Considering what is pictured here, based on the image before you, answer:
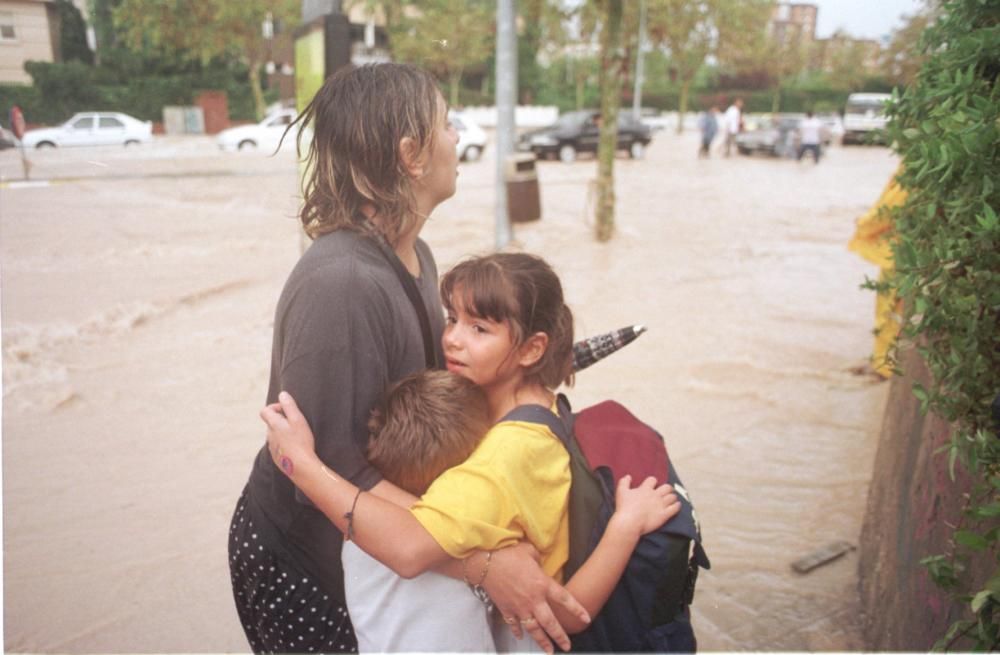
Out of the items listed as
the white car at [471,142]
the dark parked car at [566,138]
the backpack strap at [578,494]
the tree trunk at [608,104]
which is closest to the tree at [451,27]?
the dark parked car at [566,138]

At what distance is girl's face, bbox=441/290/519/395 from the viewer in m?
1.59

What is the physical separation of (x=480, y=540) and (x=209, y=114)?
2.92 meters

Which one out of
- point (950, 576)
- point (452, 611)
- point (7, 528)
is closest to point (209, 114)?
point (7, 528)

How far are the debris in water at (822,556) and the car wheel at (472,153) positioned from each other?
16415 mm

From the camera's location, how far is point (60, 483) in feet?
14.6

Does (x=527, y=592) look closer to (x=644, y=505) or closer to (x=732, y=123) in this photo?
(x=644, y=505)

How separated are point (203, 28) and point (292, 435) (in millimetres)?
2759

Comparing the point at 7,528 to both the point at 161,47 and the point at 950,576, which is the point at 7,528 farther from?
the point at 950,576

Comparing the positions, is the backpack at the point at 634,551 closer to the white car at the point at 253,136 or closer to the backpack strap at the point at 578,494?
the backpack strap at the point at 578,494

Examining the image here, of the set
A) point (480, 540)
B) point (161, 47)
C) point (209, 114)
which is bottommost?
point (480, 540)

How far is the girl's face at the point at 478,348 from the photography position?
1586 millimetres

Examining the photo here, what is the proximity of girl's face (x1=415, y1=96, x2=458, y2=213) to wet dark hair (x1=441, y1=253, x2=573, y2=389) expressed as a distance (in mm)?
162

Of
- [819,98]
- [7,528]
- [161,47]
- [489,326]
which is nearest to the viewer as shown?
[489,326]

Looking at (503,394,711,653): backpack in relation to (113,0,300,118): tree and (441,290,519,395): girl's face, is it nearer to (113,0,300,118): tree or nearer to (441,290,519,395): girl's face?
(441,290,519,395): girl's face
